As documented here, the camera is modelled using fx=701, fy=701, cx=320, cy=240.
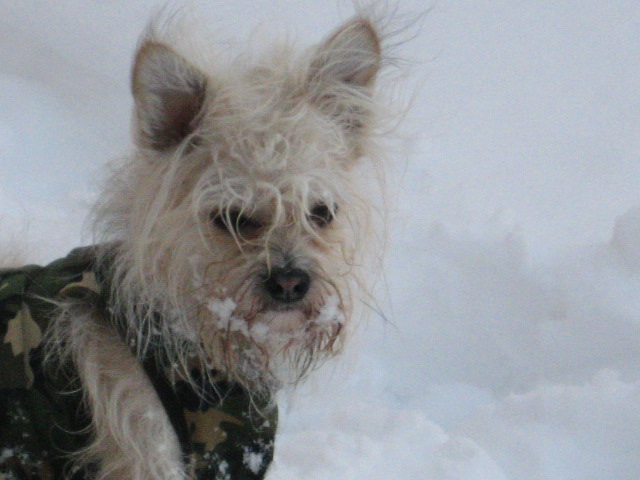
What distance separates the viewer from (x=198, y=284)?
192 centimetres

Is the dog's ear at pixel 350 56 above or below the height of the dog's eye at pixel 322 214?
above

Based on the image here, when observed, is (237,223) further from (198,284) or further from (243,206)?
(198,284)

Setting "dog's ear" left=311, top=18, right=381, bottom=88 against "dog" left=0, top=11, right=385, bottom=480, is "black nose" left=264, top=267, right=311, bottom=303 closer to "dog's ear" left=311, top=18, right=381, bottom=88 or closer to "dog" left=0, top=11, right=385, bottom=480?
"dog" left=0, top=11, right=385, bottom=480

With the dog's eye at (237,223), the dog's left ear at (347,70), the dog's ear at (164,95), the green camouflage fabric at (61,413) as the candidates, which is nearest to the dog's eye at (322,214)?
the dog's eye at (237,223)

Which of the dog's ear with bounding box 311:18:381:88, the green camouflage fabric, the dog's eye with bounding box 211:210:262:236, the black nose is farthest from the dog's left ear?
the green camouflage fabric

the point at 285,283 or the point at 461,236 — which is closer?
the point at 285,283

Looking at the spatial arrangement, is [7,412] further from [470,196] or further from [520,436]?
[470,196]

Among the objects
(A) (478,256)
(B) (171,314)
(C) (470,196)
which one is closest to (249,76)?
(B) (171,314)

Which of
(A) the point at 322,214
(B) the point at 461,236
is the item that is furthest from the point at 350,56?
(B) the point at 461,236

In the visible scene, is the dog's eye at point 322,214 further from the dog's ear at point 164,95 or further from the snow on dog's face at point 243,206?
the dog's ear at point 164,95

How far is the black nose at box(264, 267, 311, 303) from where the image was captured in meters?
1.83

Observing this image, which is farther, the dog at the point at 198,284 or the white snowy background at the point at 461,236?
the white snowy background at the point at 461,236

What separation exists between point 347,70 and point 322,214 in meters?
0.42

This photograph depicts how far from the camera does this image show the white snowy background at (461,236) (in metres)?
2.78
